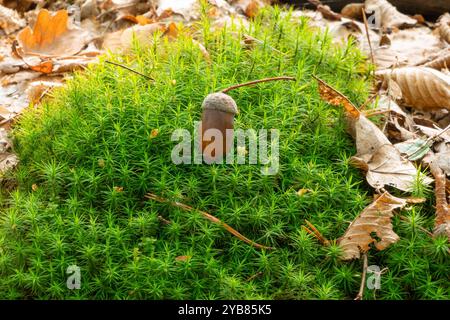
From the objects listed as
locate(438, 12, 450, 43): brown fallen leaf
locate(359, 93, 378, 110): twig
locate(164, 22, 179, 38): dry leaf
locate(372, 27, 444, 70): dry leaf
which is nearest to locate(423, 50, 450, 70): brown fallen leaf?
locate(372, 27, 444, 70): dry leaf

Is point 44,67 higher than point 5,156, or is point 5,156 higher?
point 44,67

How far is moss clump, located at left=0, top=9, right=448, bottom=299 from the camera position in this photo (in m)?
2.66

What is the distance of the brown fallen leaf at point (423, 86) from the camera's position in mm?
3670

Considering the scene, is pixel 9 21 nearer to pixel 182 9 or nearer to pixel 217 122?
pixel 182 9

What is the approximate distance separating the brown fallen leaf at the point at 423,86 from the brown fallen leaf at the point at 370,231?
3.89ft

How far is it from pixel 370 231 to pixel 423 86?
147cm

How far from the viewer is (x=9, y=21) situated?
509 cm

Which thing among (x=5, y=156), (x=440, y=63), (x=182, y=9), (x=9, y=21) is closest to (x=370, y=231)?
(x=440, y=63)

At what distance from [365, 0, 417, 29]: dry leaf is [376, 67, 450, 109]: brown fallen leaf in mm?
Answer: 1318

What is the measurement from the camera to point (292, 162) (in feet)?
9.96

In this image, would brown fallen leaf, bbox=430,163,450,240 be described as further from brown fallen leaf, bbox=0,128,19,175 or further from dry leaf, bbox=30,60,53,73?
dry leaf, bbox=30,60,53,73

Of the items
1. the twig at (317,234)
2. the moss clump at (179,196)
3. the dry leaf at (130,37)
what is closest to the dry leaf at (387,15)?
the moss clump at (179,196)
